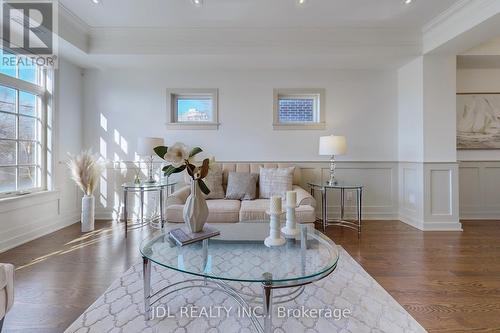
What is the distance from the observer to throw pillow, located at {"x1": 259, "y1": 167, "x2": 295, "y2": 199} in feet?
10.6

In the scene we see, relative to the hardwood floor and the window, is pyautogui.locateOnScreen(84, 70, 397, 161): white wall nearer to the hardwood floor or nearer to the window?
the window

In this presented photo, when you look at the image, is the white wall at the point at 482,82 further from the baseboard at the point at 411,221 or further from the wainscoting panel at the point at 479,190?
the baseboard at the point at 411,221

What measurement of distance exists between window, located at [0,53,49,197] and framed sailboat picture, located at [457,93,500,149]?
6.09 m

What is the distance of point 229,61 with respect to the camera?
11.6 feet

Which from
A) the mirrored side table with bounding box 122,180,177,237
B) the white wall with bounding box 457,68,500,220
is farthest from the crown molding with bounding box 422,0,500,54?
the mirrored side table with bounding box 122,180,177,237

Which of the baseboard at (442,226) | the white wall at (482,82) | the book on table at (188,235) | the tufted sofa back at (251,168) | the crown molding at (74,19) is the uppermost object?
the crown molding at (74,19)

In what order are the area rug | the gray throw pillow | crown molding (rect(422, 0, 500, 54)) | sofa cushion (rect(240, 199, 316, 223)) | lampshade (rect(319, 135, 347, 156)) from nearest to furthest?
the area rug → crown molding (rect(422, 0, 500, 54)) → sofa cushion (rect(240, 199, 316, 223)) → the gray throw pillow → lampshade (rect(319, 135, 347, 156))

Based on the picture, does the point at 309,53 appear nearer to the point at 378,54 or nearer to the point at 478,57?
the point at 378,54

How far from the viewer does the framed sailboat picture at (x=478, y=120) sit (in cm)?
381

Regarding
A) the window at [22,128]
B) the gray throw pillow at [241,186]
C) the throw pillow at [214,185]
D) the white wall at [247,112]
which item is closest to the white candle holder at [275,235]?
the gray throw pillow at [241,186]

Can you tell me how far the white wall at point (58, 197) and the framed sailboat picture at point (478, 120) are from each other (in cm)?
594

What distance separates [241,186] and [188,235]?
1.57 m

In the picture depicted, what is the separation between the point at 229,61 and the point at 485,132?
411cm

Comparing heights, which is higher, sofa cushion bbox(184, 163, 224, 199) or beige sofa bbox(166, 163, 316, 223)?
sofa cushion bbox(184, 163, 224, 199)
